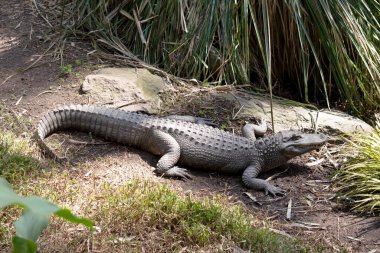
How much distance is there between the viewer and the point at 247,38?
519 centimetres

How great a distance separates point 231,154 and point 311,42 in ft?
5.40

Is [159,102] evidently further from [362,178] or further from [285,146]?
[362,178]

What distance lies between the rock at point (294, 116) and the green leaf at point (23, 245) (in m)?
4.11

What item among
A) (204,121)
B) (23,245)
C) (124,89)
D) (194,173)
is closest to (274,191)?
(194,173)

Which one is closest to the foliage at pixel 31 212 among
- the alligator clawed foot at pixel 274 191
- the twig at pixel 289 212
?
the twig at pixel 289 212

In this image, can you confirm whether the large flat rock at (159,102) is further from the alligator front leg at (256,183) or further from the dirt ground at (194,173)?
the alligator front leg at (256,183)

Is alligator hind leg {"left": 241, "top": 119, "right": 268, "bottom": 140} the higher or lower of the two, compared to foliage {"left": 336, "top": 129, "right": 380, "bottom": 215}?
lower

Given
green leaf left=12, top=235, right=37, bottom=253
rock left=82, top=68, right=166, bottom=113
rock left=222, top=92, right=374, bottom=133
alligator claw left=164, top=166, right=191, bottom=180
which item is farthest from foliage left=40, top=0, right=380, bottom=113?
green leaf left=12, top=235, right=37, bottom=253

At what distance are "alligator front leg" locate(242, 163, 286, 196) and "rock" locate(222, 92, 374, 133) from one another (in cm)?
79

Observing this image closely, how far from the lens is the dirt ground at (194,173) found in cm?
358

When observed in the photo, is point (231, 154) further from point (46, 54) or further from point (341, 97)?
point (46, 54)

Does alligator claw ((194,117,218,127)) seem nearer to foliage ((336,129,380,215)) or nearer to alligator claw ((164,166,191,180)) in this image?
alligator claw ((164,166,191,180))

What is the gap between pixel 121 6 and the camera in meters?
5.82

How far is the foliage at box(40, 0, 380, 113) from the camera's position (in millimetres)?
5203
